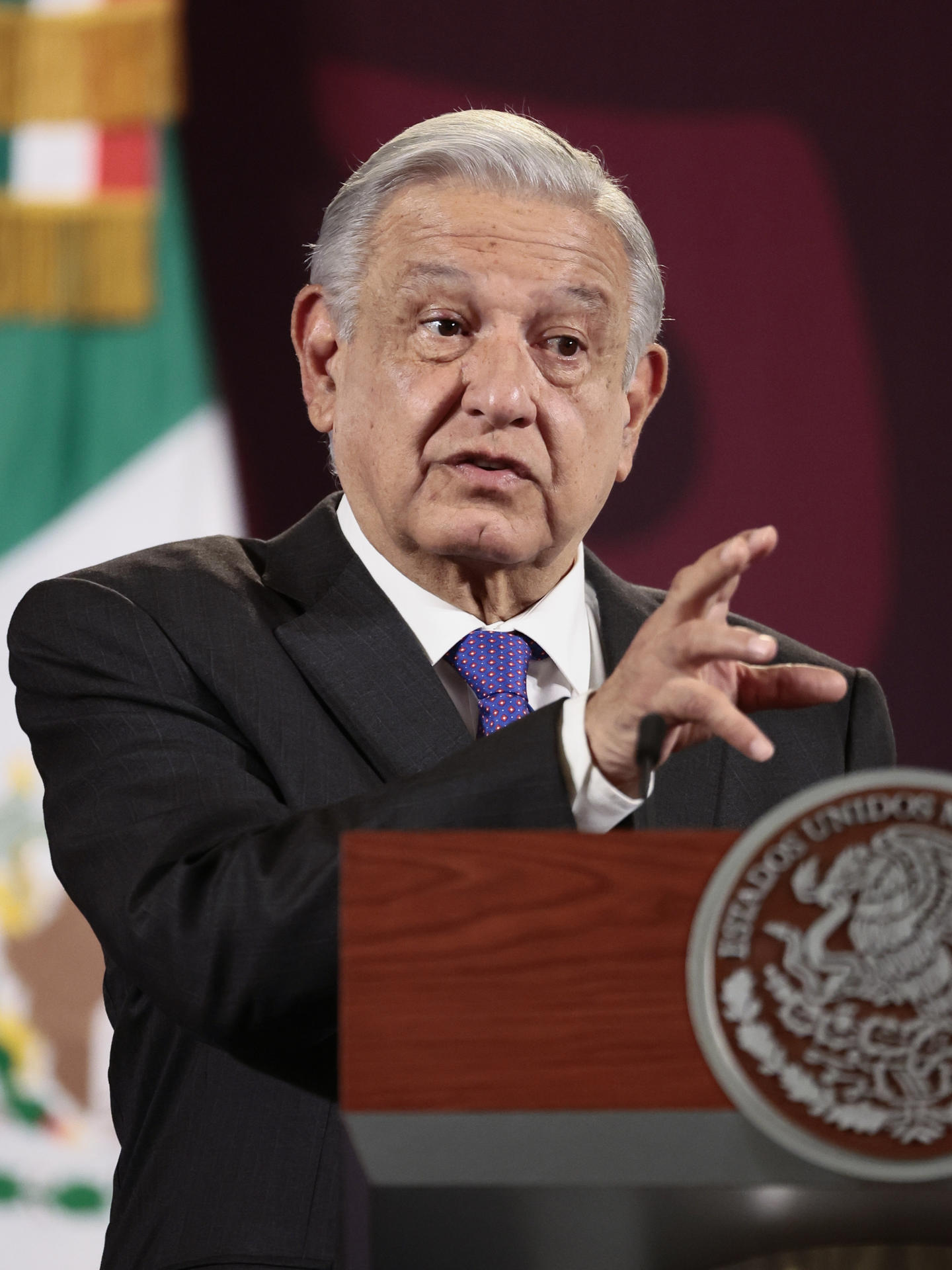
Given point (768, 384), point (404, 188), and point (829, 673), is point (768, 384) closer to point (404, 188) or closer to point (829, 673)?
point (404, 188)

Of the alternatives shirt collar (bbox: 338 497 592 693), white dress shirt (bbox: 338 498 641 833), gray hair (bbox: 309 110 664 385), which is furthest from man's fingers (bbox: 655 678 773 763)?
gray hair (bbox: 309 110 664 385)

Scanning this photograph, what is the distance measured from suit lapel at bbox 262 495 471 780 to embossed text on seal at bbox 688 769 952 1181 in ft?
1.95

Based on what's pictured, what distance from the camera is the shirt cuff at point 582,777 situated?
1117 millimetres

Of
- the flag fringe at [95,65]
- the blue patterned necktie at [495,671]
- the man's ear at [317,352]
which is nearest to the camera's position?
the blue patterned necktie at [495,671]

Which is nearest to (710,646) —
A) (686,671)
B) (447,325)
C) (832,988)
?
(686,671)

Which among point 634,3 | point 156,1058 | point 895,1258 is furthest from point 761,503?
point 895,1258

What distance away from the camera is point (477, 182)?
1.72 m

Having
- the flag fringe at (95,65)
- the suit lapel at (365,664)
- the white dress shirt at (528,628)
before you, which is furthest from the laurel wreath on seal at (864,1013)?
the flag fringe at (95,65)

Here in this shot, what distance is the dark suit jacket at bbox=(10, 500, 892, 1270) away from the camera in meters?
1.14

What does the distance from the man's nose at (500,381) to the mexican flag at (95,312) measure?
3.75 ft

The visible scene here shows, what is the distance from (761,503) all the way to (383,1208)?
2.18 meters

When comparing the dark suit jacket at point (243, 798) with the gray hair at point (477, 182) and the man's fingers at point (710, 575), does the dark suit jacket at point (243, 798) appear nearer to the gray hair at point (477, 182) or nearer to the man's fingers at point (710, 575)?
the man's fingers at point (710, 575)

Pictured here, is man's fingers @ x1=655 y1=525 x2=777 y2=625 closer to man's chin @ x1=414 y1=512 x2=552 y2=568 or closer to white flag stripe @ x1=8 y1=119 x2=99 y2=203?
man's chin @ x1=414 y1=512 x2=552 y2=568

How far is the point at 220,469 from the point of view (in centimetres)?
275
